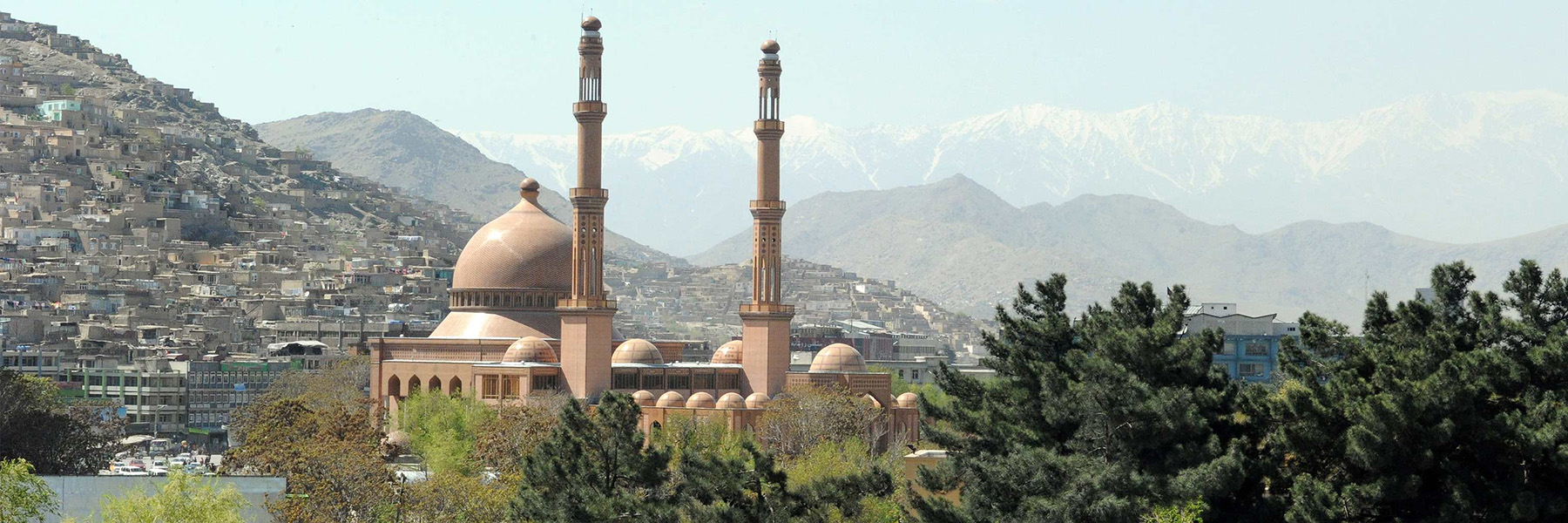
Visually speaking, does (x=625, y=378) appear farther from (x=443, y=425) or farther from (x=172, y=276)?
(x=172, y=276)

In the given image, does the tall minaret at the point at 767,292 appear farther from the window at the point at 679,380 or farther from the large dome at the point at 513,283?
the large dome at the point at 513,283

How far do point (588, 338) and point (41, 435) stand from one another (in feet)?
64.4

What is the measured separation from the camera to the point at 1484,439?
4122 centimetres

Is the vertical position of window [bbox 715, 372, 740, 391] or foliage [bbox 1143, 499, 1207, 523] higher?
window [bbox 715, 372, 740, 391]

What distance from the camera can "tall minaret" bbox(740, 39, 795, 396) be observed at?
8381cm

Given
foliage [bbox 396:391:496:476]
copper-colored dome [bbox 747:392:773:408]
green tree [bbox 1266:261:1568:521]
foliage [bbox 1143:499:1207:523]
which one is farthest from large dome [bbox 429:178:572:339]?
foliage [bbox 1143:499:1207:523]

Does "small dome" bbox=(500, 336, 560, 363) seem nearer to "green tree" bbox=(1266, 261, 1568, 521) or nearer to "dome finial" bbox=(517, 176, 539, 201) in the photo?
"dome finial" bbox=(517, 176, 539, 201)

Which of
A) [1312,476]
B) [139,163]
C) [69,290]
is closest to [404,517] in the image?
[1312,476]

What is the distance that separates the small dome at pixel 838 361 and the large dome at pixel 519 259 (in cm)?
1144

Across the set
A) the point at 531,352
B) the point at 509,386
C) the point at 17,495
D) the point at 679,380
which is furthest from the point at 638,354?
the point at 17,495

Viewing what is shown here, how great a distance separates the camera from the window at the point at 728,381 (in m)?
85.1

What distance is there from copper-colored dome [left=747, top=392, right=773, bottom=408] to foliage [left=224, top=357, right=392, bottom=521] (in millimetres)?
12145

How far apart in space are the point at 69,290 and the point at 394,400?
61.4 m

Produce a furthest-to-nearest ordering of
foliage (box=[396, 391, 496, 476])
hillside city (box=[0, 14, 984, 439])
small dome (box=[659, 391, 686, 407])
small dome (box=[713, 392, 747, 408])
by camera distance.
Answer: hillside city (box=[0, 14, 984, 439]) < small dome (box=[659, 391, 686, 407]) < small dome (box=[713, 392, 747, 408]) < foliage (box=[396, 391, 496, 476])
